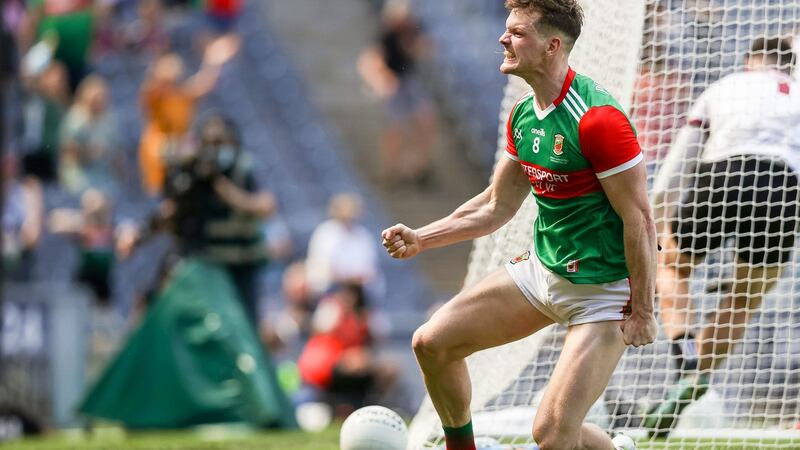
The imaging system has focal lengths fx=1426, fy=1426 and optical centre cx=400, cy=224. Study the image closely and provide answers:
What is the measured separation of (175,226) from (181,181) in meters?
0.36

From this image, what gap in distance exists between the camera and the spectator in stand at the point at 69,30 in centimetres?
1503

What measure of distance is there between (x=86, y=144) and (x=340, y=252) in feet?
9.17

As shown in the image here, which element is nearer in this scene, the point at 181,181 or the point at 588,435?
the point at 588,435

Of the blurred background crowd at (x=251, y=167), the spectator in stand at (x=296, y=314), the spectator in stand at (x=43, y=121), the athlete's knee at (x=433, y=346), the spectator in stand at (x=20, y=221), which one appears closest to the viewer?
the athlete's knee at (x=433, y=346)

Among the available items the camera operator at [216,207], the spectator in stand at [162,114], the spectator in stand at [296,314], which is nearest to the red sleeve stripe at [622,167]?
the camera operator at [216,207]

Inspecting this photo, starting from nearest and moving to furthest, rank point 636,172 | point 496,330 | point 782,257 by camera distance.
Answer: point 636,172, point 496,330, point 782,257

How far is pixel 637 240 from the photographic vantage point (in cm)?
532

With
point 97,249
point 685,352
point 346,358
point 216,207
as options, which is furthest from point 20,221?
point 685,352

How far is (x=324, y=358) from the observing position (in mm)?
13305

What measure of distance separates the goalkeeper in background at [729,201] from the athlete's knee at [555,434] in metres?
1.95

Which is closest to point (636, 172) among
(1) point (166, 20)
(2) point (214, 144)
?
(2) point (214, 144)

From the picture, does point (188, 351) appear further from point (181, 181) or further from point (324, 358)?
point (324, 358)

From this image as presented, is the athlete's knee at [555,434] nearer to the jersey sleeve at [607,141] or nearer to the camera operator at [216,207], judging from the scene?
the jersey sleeve at [607,141]

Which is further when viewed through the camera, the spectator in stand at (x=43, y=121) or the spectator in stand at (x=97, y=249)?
the spectator in stand at (x=43, y=121)
